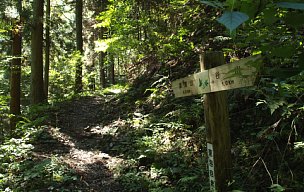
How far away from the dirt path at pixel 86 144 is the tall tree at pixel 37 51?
1.34 meters

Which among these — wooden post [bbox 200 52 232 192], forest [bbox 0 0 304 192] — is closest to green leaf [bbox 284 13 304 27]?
forest [bbox 0 0 304 192]

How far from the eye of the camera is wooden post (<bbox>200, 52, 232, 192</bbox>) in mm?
3875

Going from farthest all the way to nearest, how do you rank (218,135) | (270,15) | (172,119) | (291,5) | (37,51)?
(37,51)
(172,119)
(218,135)
(270,15)
(291,5)

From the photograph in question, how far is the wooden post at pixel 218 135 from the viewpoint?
388cm

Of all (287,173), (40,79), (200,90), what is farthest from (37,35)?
(287,173)

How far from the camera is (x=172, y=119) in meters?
7.54

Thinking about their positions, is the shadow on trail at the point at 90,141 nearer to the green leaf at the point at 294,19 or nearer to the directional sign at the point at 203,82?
the directional sign at the point at 203,82

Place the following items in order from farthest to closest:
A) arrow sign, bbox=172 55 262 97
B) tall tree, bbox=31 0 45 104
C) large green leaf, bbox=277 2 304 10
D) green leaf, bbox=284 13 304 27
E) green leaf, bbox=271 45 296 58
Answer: tall tree, bbox=31 0 45 104 → arrow sign, bbox=172 55 262 97 → green leaf, bbox=271 45 296 58 → green leaf, bbox=284 13 304 27 → large green leaf, bbox=277 2 304 10

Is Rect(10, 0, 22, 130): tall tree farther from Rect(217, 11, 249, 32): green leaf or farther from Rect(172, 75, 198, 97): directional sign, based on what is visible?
Rect(217, 11, 249, 32): green leaf

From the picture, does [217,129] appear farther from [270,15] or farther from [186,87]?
[270,15]

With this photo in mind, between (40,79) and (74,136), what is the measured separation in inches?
189

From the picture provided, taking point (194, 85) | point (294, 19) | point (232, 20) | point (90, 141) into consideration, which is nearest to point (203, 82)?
point (194, 85)

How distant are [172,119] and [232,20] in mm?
6846

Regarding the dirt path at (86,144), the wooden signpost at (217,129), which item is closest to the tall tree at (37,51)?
the dirt path at (86,144)
